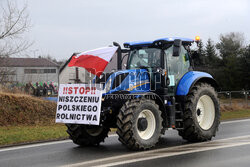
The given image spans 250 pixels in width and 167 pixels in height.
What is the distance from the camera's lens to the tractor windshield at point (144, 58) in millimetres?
10828

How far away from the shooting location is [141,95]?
31.9 ft

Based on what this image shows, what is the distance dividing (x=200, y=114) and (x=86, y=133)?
374 cm

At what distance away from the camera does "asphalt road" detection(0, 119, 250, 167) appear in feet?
26.6

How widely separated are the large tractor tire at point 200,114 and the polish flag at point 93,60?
107 inches

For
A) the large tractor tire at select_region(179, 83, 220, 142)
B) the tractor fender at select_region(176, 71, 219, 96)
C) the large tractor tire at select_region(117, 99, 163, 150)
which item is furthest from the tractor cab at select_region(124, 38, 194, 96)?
the large tractor tire at select_region(117, 99, 163, 150)

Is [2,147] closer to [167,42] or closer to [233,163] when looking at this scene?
[167,42]

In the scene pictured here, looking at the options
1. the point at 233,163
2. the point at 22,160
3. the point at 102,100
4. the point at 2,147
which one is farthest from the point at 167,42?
the point at 2,147

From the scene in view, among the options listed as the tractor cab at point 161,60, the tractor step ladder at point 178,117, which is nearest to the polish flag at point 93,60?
the tractor cab at point 161,60

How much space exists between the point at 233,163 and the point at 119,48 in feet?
17.7

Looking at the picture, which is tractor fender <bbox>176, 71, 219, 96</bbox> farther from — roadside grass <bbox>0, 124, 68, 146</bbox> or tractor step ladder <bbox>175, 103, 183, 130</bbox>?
roadside grass <bbox>0, 124, 68, 146</bbox>

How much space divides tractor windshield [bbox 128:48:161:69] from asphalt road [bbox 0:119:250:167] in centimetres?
244

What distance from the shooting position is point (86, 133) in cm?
1056

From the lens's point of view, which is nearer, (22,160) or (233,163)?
(233,163)

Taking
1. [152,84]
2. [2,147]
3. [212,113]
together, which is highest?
[152,84]
